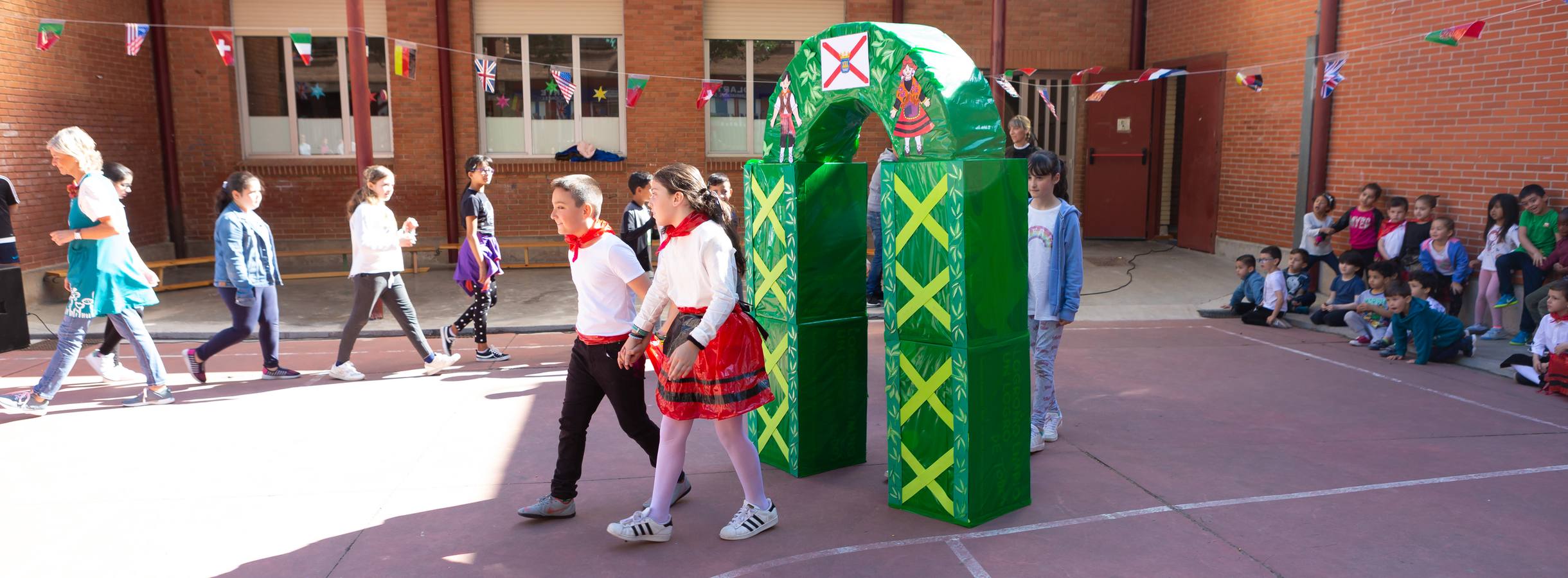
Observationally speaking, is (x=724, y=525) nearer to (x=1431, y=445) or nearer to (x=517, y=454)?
(x=517, y=454)

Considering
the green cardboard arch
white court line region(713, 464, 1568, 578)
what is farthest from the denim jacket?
white court line region(713, 464, 1568, 578)

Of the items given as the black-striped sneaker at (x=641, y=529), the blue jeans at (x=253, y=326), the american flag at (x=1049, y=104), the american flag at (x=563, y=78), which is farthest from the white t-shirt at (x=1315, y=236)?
the blue jeans at (x=253, y=326)

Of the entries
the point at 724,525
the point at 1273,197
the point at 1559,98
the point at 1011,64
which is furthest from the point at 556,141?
the point at 1559,98

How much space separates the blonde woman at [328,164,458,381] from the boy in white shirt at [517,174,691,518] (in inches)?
132

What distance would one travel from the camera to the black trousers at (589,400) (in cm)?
433

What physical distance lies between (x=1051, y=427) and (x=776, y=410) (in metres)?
1.72

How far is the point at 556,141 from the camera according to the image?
13930 mm

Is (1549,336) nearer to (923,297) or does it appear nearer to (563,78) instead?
(923,297)

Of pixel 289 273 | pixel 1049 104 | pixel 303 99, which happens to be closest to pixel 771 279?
pixel 1049 104

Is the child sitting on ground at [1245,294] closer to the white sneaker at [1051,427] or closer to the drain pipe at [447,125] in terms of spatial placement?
the white sneaker at [1051,427]

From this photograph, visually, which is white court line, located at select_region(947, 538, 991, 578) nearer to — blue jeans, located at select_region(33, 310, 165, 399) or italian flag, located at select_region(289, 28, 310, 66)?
blue jeans, located at select_region(33, 310, 165, 399)

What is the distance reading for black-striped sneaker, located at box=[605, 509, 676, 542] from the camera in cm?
422

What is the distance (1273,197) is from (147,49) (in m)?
14.2

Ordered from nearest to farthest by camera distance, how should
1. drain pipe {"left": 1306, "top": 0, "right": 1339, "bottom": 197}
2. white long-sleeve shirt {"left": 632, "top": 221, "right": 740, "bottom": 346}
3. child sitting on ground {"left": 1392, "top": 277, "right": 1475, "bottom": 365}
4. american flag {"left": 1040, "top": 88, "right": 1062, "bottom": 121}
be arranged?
white long-sleeve shirt {"left": 632, "top": 221, "right": 740, "bottom": 346}
child sitting on ground {"left": 1392, "top": 277, "right": 1475, "bottom": 365}
american flag {"left": 1040, "top": 88, "right": 1062, "bottom": 121}
drain pipe {"left": 1306, "top": 0, "right": 1339, "bottom": 197}
